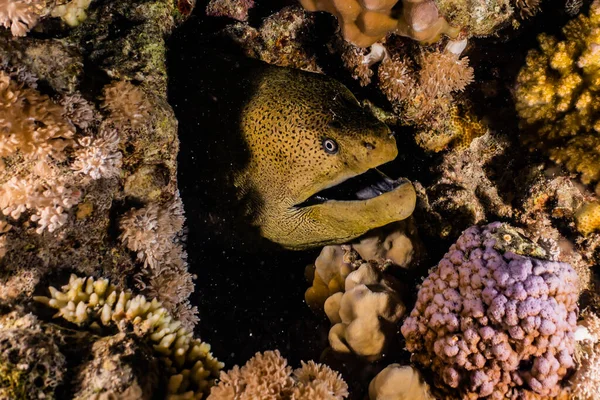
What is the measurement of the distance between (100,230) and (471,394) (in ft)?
8.72

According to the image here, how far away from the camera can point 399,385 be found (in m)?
2.75

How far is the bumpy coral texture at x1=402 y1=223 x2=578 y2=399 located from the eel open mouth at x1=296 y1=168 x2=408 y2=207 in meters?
1.02

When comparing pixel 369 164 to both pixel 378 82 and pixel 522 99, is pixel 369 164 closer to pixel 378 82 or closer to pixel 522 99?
pixel 378 82

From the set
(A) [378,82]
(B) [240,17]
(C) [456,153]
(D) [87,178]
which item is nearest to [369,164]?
(A) [378,82]

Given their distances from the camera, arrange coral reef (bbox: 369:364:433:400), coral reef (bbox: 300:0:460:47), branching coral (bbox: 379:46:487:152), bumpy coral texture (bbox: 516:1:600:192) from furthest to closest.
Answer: branching coral (bbox: 379:46:487:152) < bumpy coral texture (bbox: 516:1:600:192) < coral reef (bbox: 300:0:460:47) < coral reef (bbox: 369:364:433:400)

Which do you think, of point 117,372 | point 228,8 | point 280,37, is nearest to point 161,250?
point 117,372

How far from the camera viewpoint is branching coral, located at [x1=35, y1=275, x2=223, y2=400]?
2301 mm

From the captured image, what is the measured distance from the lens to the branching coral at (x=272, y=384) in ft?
7.64

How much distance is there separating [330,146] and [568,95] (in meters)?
1.96

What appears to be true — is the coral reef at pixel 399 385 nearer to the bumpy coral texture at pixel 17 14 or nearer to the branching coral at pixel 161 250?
the branching coral at pixel 161 250

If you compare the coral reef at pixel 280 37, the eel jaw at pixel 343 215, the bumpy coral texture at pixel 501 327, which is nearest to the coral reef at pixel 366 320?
the bumpy coral texture at pixel 501 327

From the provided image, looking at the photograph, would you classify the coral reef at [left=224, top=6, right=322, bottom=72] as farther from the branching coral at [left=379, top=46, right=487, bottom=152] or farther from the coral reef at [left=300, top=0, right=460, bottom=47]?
the branching coral at [left=379, top=46, right=487, bottom=152]

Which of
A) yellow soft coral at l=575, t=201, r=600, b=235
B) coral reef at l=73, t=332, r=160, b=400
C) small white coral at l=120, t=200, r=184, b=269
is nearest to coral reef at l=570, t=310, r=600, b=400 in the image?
yellow soft coral at l=575, t=201, r=600, b=235

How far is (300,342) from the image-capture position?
4211mm
